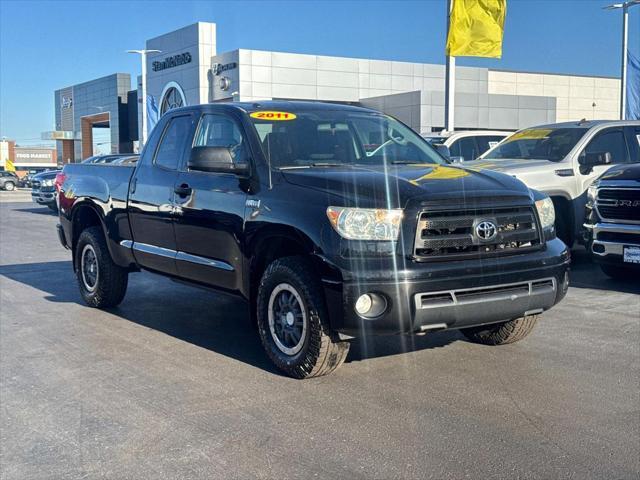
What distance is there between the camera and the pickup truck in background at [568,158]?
9938mm

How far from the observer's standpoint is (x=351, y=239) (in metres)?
4.79

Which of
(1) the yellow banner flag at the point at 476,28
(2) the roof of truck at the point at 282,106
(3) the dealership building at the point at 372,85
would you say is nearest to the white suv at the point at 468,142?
(1) the yellow banner flag at the point at 476,28

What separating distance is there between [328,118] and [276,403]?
255cm

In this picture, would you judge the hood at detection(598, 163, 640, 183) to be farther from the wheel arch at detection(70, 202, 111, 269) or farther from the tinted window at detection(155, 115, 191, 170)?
the wheel arch at detection(70, 202, 111, 269)

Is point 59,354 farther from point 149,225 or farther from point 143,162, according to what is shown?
point 143,162

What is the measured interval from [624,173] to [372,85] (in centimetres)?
3906

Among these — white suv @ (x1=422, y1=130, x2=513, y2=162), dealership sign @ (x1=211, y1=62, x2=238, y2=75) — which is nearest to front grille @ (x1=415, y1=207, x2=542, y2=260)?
white suv @ (x1=422, y1=130, x2=513, y2=162)

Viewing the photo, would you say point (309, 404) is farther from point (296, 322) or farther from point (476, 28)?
point (476, 28)

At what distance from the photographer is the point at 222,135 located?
6.31 m

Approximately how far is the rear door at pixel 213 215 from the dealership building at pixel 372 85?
3407 cm

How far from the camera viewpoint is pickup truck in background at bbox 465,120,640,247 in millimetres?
9938

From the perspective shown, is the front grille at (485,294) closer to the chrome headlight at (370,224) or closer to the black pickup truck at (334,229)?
the black pickup truck at (334,229)

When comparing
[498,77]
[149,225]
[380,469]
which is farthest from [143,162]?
[498,77]

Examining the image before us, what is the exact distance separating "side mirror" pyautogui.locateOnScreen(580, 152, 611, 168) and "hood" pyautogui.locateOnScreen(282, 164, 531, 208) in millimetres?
4842
